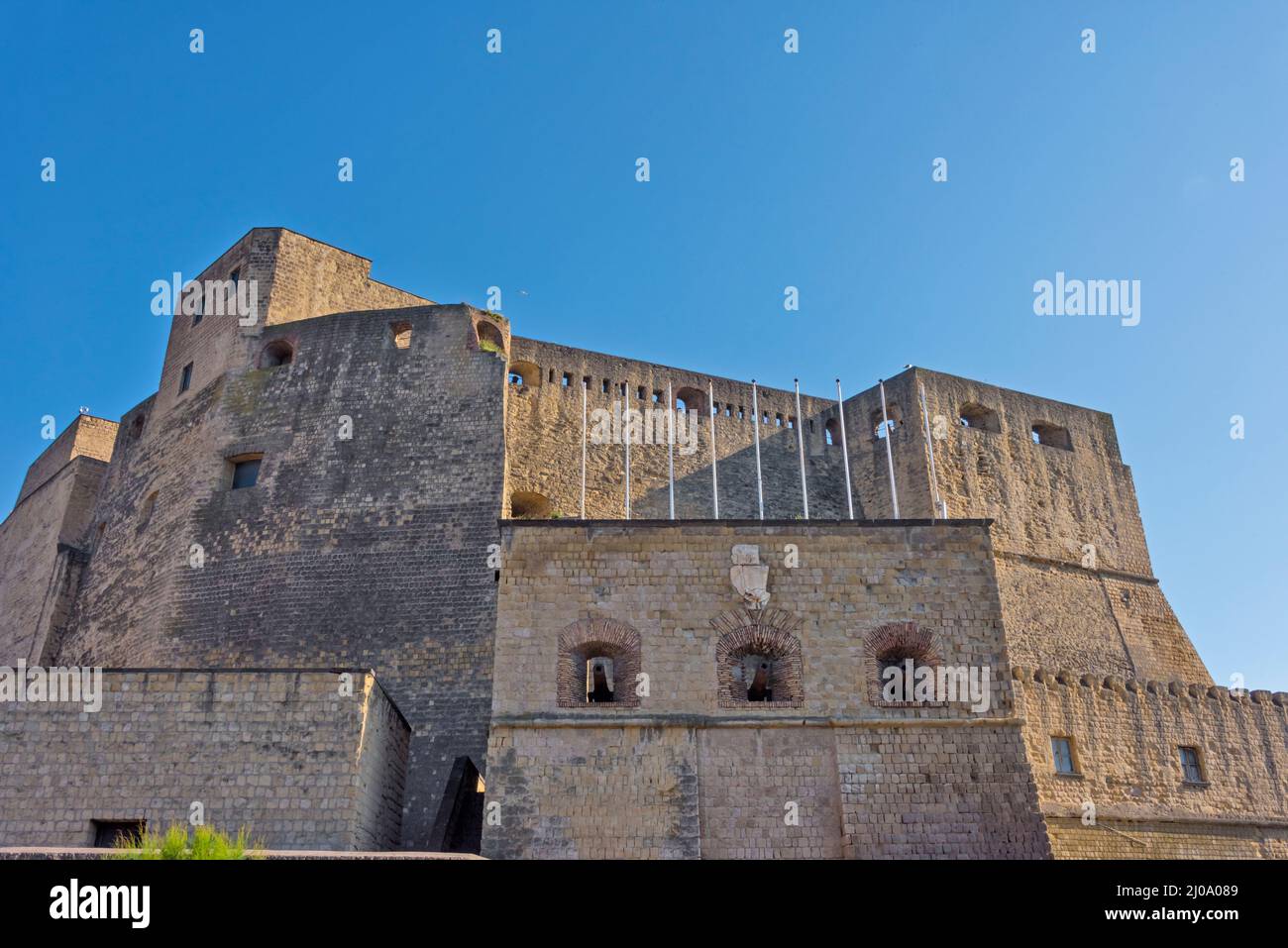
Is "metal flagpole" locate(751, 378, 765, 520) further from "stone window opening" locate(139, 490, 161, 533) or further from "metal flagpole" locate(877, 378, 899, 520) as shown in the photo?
"stone window opening" locate(139, 490, 161, 533)

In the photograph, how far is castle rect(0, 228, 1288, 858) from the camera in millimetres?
14078

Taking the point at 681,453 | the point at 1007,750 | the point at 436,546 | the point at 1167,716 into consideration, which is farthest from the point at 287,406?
the point at 1167,716

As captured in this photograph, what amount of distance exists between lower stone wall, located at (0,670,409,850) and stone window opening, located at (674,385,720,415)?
15.4 metres

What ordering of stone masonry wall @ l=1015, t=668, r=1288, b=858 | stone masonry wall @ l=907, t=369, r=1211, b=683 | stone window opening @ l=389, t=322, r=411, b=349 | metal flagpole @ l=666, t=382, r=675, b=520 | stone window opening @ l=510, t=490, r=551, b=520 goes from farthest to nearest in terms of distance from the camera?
metal flagpole @ l=666, t=382, r=675, b=520
stone masonry wall @ l=907, t=369, r=1211, b=683
stone window opening @ l=510, t=490, r=551, b=520
stone window opening @ l=389, t=322, r=411, b=349
stone masonry wall @ l=1015, t=668, r=1288, b=858

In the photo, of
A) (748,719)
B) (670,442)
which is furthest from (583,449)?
(748,719)

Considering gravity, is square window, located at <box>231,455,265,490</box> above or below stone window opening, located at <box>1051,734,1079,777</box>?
above

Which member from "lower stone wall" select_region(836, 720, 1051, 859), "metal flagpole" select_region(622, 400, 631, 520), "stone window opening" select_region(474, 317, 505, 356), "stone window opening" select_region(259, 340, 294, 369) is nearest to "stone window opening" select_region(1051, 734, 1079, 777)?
"lower stone wall" select_region(836, 720, 1051, 859)

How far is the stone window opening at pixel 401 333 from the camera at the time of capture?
24250mm

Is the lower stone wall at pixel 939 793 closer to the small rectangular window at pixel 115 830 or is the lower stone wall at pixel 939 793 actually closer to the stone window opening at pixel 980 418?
the small rectangular window at pixel 115 830

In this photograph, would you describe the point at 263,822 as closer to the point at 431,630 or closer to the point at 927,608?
the point at 431,630

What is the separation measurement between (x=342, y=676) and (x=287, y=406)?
1030 cm

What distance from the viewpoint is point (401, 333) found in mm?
24516

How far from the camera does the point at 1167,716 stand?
20891 mm
